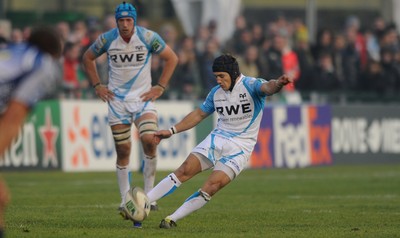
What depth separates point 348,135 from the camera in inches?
1154

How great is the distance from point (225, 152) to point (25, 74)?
4522mm

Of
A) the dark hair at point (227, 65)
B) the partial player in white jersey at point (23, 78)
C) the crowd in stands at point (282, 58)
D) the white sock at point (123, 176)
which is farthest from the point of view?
the crowd in stands at point (282, 58)

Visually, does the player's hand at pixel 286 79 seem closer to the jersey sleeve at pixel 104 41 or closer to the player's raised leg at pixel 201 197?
the player's raised leg at pixel 201 197

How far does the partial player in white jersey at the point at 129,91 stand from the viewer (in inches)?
636

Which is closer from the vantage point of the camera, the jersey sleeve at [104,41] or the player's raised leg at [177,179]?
the player's raised leg at [177,179]

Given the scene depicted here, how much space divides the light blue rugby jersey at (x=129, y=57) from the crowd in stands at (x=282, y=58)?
25.1ft

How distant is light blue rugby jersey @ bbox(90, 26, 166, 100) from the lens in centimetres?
1617

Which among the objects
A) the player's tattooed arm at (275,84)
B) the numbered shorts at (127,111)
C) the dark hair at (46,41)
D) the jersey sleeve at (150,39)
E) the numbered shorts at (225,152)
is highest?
the dark hair at (46,41)

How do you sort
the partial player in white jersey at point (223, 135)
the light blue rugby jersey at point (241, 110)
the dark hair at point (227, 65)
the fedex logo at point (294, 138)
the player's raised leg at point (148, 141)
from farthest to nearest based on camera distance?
1. the fedex logo at point (294, 138)
2. the player's raised leg at point (148, 141)
3. the light blue rugby jersey at point (241, 110)
4. the dark hair at point (227, 65)
5. the partial player in white jersey at point (223, 135)

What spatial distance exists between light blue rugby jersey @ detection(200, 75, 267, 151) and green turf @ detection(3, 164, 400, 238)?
110 centimetres

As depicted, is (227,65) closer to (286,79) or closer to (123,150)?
(286,79)

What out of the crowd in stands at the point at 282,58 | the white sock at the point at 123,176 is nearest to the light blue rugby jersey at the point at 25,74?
the white sock at the point at 123,176

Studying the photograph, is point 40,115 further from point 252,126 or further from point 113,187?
point 252,126

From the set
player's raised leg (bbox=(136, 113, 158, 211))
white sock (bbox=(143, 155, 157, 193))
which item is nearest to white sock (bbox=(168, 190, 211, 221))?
player's raised leg (bbox=(136, 113, 158, 211))
